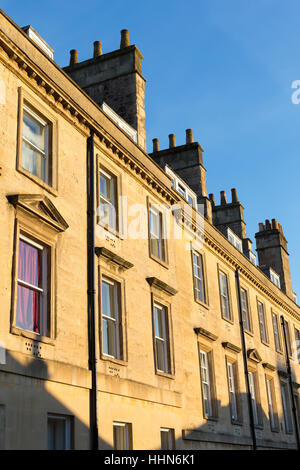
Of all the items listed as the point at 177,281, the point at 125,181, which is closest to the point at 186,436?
the point at 177,281

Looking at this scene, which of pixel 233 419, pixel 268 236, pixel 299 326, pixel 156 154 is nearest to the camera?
pixel 233 419

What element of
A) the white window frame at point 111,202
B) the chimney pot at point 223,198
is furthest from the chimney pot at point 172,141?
the white window frame at point 111,202

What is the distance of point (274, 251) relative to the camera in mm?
40469

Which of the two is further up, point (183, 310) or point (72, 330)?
point (183, 310)

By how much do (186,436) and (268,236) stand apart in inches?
933

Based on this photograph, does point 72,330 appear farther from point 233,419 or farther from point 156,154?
point 156,154

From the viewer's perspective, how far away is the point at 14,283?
40.8 feet

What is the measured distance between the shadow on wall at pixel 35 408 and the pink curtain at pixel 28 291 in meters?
0.83

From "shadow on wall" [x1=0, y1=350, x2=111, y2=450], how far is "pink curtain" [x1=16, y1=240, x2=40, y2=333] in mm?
828

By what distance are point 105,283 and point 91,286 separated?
4.06 ft

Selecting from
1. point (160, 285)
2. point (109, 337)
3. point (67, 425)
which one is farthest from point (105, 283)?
point (67, 425)

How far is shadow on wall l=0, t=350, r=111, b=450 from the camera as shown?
1152cm

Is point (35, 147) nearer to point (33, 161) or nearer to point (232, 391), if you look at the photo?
point (33, 161)

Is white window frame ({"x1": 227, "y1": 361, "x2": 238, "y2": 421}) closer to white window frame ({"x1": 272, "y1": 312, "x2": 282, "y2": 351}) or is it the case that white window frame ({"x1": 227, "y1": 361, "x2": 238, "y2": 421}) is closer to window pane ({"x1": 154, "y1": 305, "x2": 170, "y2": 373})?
window pane ({"x1": 154, "y1": 305, "x2": 170, "y2": 373})
